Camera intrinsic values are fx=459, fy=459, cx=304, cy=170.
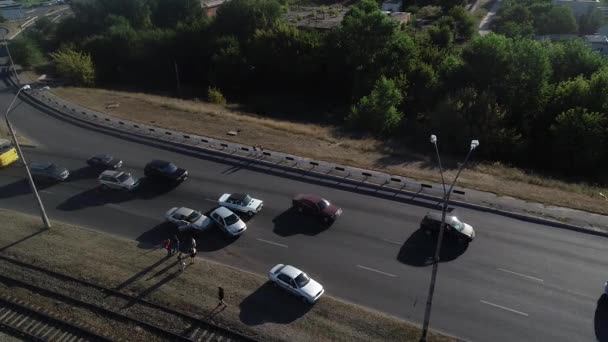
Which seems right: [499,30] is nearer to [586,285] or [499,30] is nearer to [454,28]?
[454,28]

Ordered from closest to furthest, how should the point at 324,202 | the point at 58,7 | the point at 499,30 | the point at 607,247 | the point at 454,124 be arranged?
the point at 607,247
the point at 324,202
the point at 454,124
the point at 499,30
the point at 58,7

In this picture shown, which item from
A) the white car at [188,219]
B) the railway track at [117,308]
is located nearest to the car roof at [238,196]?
the white car at [188,219]

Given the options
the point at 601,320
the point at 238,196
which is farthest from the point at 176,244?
the point at 601,320

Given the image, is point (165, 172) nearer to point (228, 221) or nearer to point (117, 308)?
point (228, 221)

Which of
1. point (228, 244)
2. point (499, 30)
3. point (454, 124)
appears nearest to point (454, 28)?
point (499, 30)

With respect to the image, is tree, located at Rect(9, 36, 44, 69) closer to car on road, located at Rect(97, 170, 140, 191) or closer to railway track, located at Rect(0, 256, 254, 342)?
car on road, located at Rect(97, 170, 140, 191)

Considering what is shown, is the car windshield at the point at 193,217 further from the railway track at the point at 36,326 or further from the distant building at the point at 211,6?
the distant building at the point at 211,6
